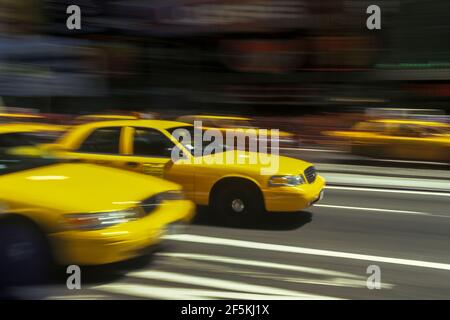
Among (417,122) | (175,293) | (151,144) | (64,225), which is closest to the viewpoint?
(64,225)

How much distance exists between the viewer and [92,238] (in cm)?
437

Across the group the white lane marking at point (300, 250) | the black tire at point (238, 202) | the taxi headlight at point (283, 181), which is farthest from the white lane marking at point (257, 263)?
the taxi headlight at point (283, 181)

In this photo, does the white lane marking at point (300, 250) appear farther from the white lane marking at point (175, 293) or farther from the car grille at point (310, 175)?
the car grille at point (310, 175)

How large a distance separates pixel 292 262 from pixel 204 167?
194 cm

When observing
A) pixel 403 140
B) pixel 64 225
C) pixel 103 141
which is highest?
pixel 103 141

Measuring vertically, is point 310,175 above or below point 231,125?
below

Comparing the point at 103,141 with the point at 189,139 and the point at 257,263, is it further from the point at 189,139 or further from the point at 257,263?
the point at 257,263

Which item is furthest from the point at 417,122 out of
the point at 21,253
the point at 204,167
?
the point at 21,253

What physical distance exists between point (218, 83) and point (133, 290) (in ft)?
79.8

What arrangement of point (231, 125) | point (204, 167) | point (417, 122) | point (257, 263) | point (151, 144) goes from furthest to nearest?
point (231, 125)
point (417, 122)
point (151, 144)
point (204, 167)
point (257, 263)

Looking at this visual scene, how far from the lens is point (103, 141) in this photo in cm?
718

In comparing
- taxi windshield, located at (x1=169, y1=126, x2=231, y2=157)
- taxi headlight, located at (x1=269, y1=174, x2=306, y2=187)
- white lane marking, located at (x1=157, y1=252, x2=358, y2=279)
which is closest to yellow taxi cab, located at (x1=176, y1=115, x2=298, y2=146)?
taxi windshield, located at (x1=169, y1=126, x2=231, y2=157)

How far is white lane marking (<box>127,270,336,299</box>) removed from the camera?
462cm

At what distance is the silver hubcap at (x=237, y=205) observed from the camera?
6883 millimetres
